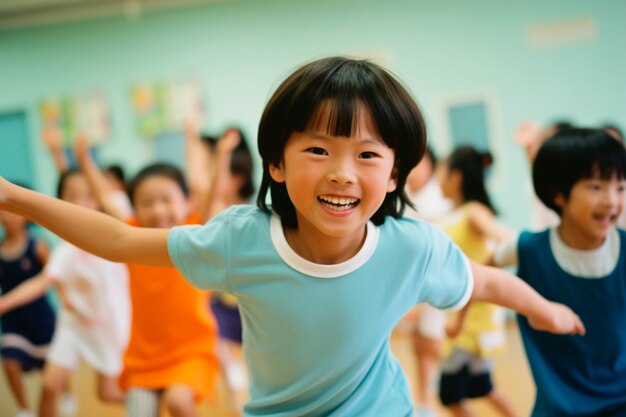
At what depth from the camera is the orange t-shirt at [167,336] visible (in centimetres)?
252

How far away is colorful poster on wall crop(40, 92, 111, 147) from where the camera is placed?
640 centimetres

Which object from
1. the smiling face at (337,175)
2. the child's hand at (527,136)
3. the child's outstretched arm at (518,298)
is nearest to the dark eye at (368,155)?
the smiling face at (337,175)

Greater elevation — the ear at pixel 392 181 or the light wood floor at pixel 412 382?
the ear at pixel 392 181

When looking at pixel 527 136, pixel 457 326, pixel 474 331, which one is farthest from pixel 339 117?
pixel 474 331

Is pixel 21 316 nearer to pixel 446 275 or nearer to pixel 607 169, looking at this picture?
pixel 446 275

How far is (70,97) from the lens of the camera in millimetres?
6484

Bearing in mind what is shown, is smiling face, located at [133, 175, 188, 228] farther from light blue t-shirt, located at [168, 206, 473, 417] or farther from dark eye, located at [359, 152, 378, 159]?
dark eye, located at [359, 152, 378, 159]

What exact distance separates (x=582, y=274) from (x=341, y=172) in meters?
0.95

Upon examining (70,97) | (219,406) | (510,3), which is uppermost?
(510,3)

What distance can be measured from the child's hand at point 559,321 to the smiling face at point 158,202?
1.50 metres

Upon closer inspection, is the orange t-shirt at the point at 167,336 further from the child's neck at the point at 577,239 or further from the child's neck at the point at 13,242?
the child's neck at the point at 13,242

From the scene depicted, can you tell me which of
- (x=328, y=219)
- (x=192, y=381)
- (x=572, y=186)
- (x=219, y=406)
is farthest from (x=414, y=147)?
(x=219, y=406)

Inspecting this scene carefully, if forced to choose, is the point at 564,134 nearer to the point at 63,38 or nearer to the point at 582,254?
the point at 582,254

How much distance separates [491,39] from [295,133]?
16.5ft
